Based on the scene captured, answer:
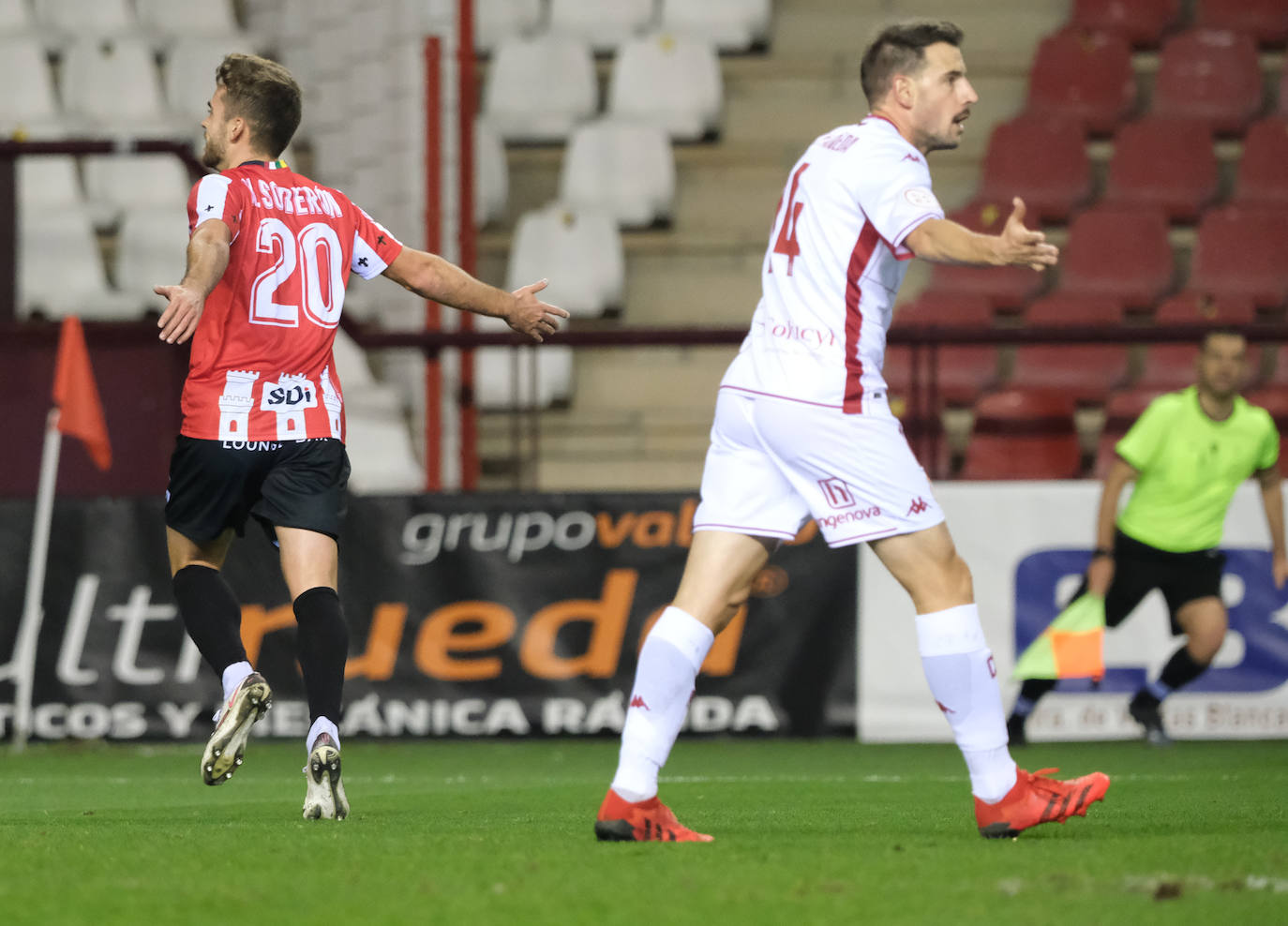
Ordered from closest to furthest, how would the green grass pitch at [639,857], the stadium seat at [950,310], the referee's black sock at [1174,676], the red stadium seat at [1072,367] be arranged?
the green grass pitch at [639,857] → the referee's black sock at [1174,676] → the red stadium seat at [1072,367] → the stadium seat at [950,310]

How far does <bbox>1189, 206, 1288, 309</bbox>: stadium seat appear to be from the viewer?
1166cm

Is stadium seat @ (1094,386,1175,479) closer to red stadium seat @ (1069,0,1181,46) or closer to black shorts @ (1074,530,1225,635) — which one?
black shorts @ (1074,530,1225,635)

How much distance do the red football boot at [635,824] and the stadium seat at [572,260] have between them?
7584 mm

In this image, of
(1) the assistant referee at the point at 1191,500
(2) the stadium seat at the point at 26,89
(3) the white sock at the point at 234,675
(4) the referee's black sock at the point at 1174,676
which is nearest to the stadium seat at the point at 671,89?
(2) the stadium seat at the point at 26,89

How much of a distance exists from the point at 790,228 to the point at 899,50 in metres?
0.49

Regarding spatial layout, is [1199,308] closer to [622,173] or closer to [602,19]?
[622,173]

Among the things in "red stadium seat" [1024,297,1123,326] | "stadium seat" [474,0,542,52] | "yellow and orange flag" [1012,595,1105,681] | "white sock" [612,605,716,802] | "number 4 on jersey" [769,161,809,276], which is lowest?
"yellow and orange flag" [1012,595,1105,681]

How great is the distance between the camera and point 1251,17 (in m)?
13.2

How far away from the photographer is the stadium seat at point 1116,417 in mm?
10398

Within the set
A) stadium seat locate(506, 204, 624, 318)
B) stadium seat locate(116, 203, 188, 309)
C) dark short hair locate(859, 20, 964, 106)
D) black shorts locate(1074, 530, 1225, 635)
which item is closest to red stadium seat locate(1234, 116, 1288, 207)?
stadium seat locate(506, 204, 624, 318)

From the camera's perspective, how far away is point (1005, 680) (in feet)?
29.6

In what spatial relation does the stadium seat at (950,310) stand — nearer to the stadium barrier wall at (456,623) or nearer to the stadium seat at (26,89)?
the stadium barrier wall at (456,623)

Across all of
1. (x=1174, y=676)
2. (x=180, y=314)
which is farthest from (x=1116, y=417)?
(x=180, y=314)

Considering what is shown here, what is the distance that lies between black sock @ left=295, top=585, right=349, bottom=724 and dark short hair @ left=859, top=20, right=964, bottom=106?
1.93m
